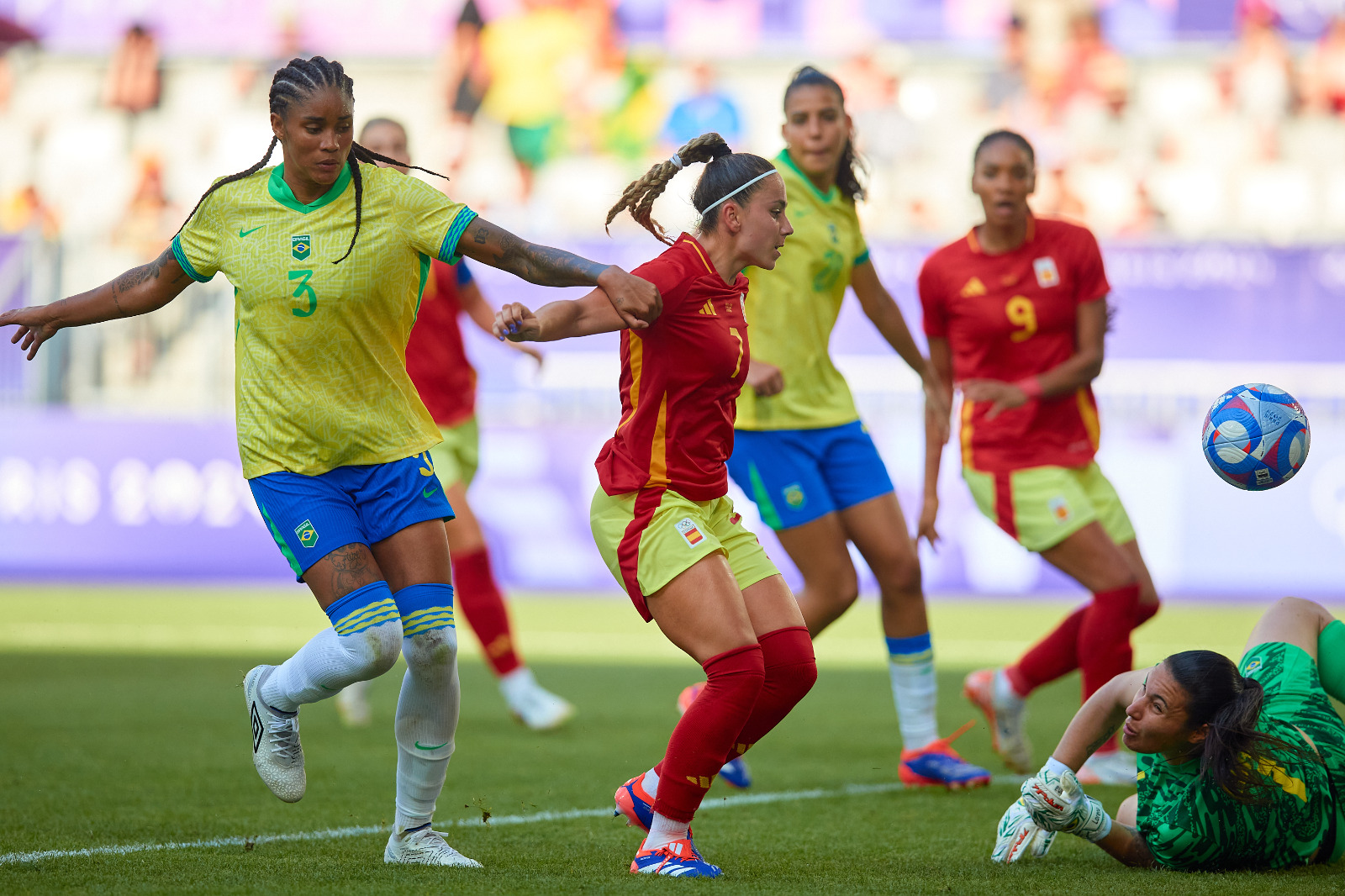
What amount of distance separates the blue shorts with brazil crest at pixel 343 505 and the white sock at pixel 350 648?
17cm

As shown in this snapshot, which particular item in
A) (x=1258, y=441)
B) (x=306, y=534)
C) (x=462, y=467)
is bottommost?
(x=462, y=467)

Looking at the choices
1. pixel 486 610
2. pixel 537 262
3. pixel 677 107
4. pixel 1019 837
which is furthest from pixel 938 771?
pixel 677 107

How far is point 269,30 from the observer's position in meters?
20.2

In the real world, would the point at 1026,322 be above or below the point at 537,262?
below

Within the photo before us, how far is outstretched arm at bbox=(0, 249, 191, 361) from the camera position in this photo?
4477 millimetres

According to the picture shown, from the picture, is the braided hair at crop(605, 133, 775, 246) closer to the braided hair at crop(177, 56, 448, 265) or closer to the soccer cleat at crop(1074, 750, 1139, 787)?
the braided hair at crop(177, 56, 448, 265)

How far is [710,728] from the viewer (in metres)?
4.27

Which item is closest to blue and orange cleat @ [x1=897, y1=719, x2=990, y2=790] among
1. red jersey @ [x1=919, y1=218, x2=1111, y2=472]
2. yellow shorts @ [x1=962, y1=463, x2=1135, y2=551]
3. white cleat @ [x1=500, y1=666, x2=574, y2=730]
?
yellow shorts @ [x1=962, y1=463, x2=1135, y2=551]

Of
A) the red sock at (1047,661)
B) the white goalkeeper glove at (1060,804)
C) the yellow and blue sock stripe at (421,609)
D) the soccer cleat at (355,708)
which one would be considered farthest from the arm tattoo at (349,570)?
the soccer cleat at (355,708)

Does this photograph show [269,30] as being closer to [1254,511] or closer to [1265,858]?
[1254,511]

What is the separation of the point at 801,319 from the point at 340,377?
2.39 m

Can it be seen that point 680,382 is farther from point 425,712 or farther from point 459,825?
point 459,825

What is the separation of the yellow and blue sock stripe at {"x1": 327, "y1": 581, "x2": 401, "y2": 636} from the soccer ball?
2708mm

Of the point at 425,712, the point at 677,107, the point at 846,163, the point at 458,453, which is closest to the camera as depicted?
the point at 425,712
